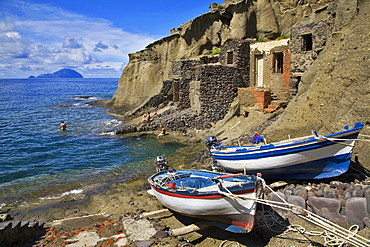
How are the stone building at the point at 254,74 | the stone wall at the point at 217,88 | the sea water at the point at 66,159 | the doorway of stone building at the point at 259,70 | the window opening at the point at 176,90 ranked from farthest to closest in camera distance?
the window opening at the point at 176,90
the stone wall at the point at 217,88
the doorway of stone building at the point at 259,70
the stone building at the point at 254,74
the sea water at the point at 66,159

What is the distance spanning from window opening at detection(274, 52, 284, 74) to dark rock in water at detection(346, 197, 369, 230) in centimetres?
1220

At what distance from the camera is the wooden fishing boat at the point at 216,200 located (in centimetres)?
721

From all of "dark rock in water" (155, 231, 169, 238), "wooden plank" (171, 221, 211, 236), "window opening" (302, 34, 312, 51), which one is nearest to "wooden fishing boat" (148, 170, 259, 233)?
"wooden plank" (171, 221, 211, 236)

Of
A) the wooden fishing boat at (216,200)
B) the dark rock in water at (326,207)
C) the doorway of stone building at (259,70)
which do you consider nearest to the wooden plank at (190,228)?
the wooden fishing boat at (216,200)

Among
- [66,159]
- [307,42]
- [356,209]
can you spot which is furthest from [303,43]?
[66,159]

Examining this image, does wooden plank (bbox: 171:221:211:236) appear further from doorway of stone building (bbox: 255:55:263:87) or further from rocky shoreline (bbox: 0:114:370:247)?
doorway of stone building (bbox: 255:55:263:87)

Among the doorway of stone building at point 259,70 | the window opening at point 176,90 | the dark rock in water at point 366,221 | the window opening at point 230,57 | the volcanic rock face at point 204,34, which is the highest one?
the volcanic rock face at point 204,34

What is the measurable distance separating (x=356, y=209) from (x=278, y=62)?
1282 cm

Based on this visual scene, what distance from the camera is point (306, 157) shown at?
8.94 meters

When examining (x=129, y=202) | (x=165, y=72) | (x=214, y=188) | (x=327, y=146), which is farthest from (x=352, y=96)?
(x=165, y=72)

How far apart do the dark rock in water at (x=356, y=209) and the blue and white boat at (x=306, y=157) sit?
1.79m

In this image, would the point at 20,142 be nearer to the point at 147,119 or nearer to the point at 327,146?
the point at 147,119

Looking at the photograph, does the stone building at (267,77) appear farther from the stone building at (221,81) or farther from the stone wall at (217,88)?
the stone wall at (217,88)

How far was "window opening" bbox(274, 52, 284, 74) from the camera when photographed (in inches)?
710
